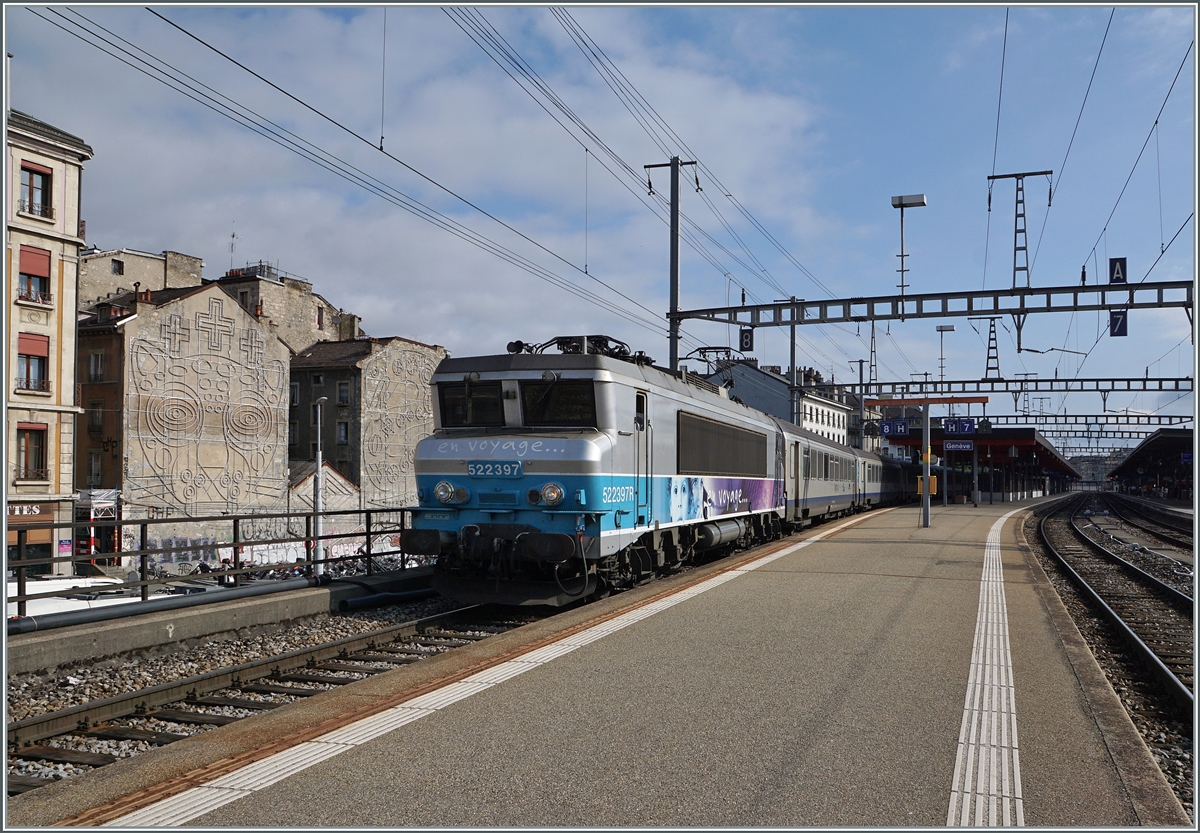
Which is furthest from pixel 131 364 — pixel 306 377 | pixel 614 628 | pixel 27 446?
pixel 614 628

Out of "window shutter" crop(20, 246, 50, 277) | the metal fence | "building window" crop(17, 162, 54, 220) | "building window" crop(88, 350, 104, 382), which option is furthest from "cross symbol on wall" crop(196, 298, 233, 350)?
"building window" crop(17, 162, 54, 220)

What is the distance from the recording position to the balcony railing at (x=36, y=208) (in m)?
33.5

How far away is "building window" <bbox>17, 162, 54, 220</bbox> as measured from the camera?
3344 centimetres

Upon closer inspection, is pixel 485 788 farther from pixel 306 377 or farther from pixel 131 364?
pixel 306 377

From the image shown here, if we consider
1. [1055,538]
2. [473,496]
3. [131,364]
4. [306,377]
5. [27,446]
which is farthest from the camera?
[306,377]

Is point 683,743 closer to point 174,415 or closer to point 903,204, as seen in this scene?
point 903,204

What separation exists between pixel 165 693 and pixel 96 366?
38518 millimetres

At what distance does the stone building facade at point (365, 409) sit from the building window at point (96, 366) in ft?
42.4

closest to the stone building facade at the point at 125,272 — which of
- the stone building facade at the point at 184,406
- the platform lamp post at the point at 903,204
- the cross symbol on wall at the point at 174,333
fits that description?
the stone building facade at the point at 184,406

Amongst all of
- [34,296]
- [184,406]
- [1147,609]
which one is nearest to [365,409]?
[184,406]

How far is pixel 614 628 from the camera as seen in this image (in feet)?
31.8

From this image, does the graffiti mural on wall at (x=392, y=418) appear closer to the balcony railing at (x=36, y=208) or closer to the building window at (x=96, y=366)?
the building window at (x=96, y=366)

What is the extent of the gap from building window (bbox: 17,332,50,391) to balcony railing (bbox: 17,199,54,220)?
4.45 metres

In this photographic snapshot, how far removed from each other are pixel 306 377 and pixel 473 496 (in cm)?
4384
